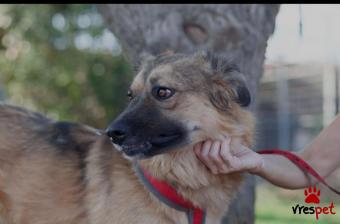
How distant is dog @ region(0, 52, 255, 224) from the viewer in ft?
11.8

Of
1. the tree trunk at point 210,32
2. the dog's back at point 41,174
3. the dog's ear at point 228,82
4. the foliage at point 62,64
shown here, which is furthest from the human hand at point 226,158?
the foliage at point 62,64

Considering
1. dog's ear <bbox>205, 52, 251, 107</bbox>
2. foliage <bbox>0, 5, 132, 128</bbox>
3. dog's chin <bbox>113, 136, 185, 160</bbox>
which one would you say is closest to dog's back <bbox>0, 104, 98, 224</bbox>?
dog's chin <bbox>113, 136, 185, 160</bbox>

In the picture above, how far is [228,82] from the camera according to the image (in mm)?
3777

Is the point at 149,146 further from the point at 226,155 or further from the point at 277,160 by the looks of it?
the point at 277,160

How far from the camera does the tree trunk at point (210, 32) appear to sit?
4.99 metres

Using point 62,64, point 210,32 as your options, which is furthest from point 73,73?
point 210,32

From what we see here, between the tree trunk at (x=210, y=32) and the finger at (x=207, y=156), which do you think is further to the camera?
the tree trunk at (x=210, y=32)

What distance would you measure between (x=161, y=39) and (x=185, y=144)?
5.33 feet

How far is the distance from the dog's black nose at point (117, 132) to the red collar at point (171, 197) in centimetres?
40

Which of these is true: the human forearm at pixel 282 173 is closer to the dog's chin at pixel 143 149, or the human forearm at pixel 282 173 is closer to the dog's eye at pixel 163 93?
the dog's chin at pixel 143 149

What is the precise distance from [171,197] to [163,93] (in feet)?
2.17

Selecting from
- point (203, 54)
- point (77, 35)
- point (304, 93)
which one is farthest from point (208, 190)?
point (77, 35)

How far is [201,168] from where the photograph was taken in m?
3.73

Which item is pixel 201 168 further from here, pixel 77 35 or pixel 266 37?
pixel 77 35
